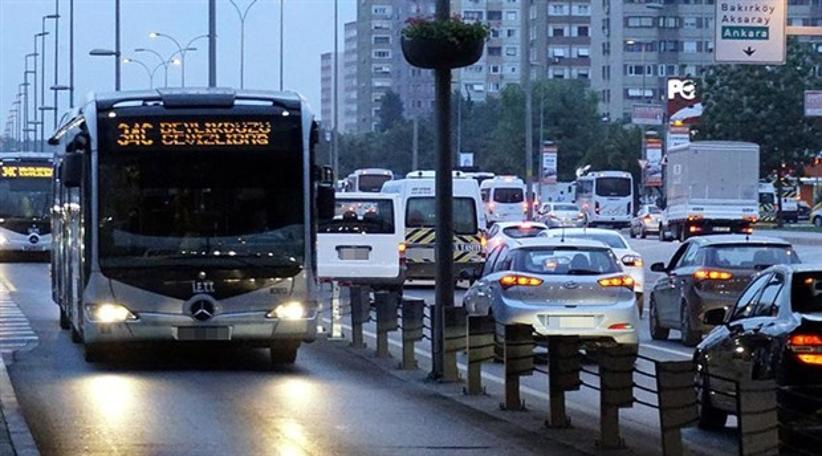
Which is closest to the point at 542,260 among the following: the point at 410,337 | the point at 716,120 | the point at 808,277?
the point at 410,337

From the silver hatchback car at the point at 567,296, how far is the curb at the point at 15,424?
598 centimetres

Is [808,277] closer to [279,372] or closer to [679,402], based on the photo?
[679,402]

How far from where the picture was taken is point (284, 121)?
2080 centimetres

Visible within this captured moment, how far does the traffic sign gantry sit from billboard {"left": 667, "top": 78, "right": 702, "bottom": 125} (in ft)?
169

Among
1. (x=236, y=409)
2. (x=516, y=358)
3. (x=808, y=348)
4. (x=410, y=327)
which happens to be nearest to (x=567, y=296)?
(x=410, y=327)

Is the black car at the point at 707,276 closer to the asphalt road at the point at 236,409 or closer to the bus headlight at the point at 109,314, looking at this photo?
the asphalt road at the point at 236,409

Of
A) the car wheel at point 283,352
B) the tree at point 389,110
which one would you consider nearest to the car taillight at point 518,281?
the car wheel at point 283,352

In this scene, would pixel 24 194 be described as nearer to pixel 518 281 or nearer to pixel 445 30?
pixel 518 281

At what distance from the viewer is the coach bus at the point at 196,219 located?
794 inches

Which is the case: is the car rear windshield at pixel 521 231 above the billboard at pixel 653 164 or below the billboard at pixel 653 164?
below

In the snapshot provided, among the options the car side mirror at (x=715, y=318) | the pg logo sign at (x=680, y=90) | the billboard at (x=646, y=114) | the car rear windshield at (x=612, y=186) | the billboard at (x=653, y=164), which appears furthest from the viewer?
the car rear windshield at (x=612, y=186)

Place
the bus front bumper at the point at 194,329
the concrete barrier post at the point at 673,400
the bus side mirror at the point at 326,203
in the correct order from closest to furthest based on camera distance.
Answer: the concrete barrier post at the point at 673,400, the bus front bumper at the point at 194,329, the bus side mirror at the point at 326,203

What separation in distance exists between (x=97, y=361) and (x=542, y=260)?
522 centimetres

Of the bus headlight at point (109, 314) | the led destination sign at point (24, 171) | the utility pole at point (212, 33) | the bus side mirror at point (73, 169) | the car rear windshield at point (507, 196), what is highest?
the utility pole at point (212, 33)
